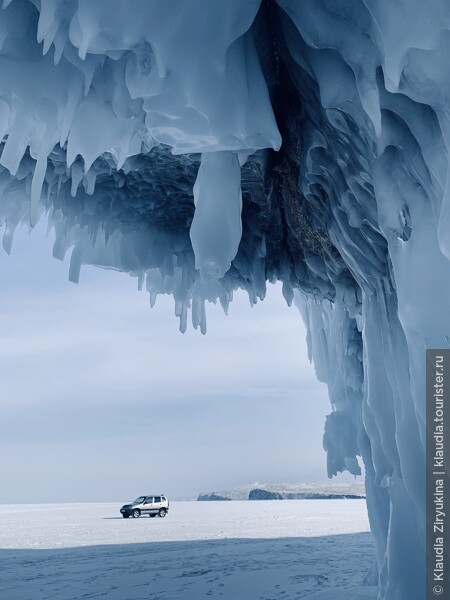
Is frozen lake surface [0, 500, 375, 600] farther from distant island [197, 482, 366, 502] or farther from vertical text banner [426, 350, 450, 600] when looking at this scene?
distant island [197, 482, 366, 502]

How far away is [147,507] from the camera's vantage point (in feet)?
68.7

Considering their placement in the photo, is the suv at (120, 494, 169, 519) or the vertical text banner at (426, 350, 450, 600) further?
the suv at (120, 494, 169, 519)

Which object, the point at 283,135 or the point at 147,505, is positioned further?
the point at 147,505

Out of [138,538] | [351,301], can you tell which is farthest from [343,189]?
[138,538]

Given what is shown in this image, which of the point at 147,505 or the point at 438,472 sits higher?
the point at 438,472

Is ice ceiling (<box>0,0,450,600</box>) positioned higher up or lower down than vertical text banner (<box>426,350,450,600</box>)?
higher up

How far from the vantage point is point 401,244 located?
12.1 feet

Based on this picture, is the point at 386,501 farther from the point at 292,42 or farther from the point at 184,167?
the point at 292,42

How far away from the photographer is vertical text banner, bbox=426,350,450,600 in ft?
11.1

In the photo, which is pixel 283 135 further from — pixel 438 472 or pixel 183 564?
pixel 183 564

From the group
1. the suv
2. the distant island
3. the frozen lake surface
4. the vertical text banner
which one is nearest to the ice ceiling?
the vertical text banner

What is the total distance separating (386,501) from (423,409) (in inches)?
125

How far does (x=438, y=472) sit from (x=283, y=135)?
9.30 feet

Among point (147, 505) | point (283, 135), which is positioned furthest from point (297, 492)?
point (283, 135)
